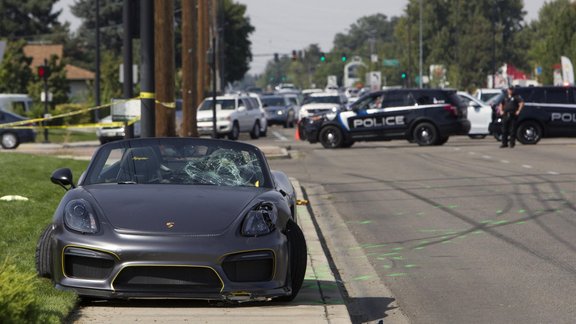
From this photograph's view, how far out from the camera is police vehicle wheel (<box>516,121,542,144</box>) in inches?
1507

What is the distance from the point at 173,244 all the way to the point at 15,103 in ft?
154

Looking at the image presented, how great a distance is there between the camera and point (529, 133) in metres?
38.5

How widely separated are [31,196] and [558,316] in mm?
9571

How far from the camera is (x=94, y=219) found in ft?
29.9

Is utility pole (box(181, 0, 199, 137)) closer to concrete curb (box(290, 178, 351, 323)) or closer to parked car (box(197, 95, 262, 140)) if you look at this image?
parked car (box(197, 95, 262, 140))

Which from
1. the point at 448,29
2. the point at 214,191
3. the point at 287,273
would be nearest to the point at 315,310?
the point at 287,273

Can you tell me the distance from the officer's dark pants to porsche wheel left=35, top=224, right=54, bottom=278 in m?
27.9

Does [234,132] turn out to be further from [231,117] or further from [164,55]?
[164,55]

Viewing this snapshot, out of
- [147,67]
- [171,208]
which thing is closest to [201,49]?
[147,67]

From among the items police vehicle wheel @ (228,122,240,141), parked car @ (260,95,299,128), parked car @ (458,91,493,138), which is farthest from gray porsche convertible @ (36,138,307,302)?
parked car @ (260,95,299,128)

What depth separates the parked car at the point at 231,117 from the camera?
46438 millimetres

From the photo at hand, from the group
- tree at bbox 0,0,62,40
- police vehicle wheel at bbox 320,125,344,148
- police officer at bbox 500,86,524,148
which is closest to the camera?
police officer at bbox 500,86,524,148

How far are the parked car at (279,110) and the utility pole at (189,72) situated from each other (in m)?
27.1

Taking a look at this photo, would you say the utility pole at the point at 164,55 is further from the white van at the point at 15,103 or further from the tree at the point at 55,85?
the tree at the point at 55,85
